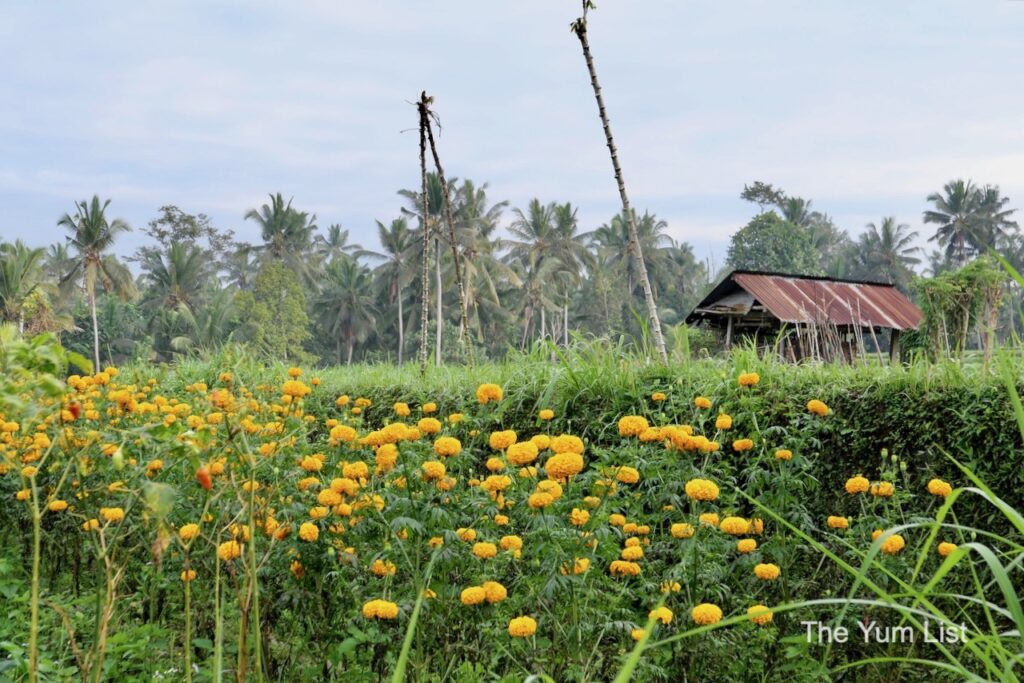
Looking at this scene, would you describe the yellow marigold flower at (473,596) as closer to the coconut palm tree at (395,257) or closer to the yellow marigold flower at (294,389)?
the yellow marigold flower at (294,389)

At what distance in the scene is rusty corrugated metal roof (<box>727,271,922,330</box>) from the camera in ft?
57.1

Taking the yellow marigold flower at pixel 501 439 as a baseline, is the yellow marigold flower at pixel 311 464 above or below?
below

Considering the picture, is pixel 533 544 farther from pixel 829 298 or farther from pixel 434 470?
pixel 829 298

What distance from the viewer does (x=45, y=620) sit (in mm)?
3467

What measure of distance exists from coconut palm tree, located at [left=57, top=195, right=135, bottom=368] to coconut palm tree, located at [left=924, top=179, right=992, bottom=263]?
45.1 m

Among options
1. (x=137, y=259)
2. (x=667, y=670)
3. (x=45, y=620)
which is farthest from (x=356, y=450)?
(x=137, y=259)

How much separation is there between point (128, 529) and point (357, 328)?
39751 mm

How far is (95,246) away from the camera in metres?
34.9

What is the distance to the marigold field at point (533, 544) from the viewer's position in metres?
2.20

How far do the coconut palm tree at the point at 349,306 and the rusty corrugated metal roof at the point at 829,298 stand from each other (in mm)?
26498

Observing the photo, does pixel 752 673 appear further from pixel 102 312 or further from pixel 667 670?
pixel 102 312

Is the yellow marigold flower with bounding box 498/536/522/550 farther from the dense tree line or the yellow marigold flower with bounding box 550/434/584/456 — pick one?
the dense tree line

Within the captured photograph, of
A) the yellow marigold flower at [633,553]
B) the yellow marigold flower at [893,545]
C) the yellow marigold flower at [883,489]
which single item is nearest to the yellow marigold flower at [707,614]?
the yellow marigold flower at [633,553]

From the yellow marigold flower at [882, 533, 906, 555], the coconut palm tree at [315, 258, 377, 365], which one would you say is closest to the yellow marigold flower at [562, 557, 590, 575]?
the yellow marigold flower at [882, 533, 906, 555]
